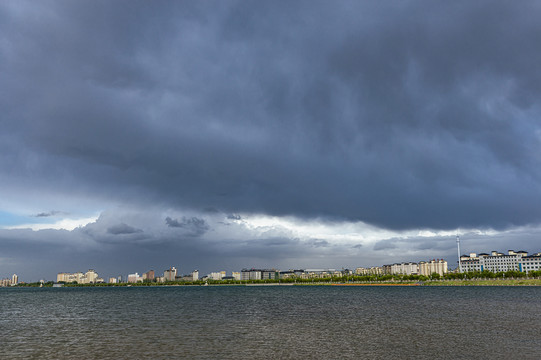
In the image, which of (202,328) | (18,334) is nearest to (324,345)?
(202,328)

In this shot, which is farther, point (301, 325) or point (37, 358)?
point (301, 325)

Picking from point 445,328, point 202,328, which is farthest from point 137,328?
point 445,328

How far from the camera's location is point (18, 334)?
46.9 m

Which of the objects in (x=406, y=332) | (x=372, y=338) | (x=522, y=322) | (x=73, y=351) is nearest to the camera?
(x=73, y=351)

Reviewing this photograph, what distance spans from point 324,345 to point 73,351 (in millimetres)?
22956

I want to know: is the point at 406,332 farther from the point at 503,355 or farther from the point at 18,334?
the point at 18,334

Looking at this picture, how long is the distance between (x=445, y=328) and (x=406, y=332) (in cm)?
627

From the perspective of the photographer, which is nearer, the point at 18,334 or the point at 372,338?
the point at 372,338

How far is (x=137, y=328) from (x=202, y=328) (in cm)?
903

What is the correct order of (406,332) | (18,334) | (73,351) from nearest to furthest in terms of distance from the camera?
(73,351) < (406,332) < (18,334)

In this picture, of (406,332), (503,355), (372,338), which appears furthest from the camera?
(406,332)

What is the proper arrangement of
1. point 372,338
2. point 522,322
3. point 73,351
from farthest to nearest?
point 522,322, point 372,338, point 73,351

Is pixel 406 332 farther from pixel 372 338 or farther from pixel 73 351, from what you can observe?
pixel 73 351

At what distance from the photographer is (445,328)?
4628 cm
